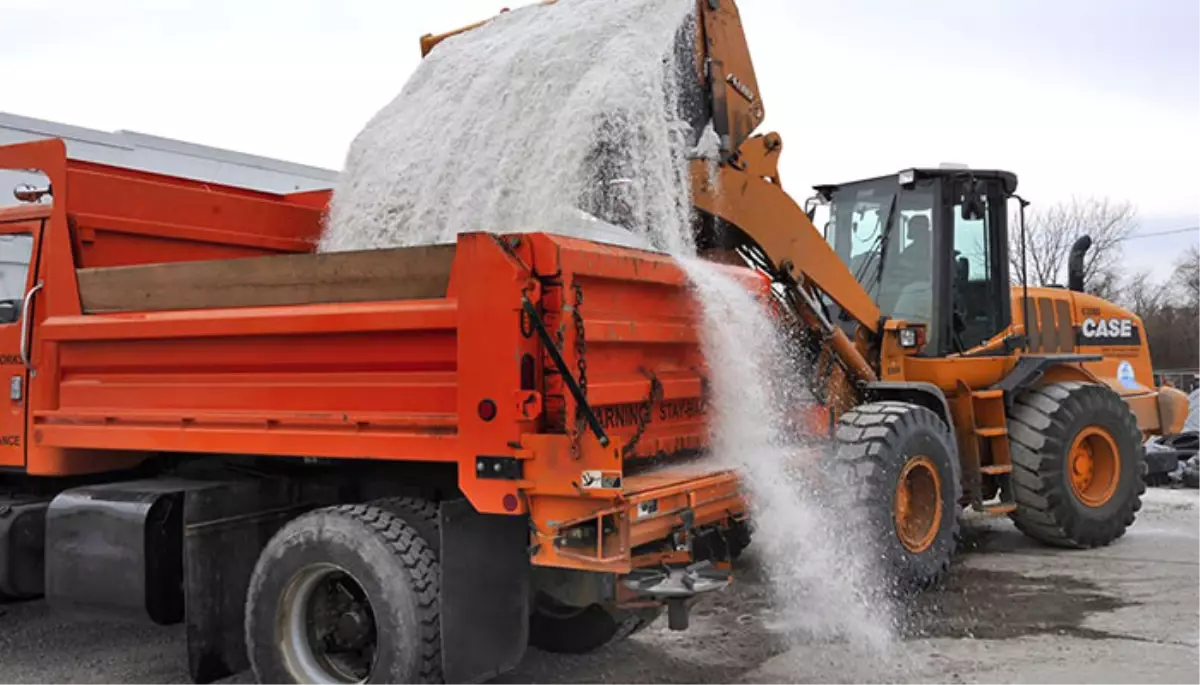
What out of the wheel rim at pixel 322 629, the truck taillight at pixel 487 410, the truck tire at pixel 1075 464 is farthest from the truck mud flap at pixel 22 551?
the truck tire at pixel 1075 464

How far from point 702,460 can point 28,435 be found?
329cm

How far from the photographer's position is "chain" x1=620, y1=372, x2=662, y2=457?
430 centimetres

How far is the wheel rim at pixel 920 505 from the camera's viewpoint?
6.04m

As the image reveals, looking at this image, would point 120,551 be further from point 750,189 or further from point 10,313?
point 750,189

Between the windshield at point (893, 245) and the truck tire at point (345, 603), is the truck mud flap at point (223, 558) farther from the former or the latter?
the windshield at point (893, 245)

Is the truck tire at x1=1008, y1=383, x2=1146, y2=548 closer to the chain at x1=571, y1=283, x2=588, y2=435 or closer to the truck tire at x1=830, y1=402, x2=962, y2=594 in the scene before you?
the truck tire at x1=830, y1=402, x2=962, y2=594

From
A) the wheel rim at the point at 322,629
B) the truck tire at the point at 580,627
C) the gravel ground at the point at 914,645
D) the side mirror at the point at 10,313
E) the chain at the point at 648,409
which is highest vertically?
A: the side mirror at the point at 10,313

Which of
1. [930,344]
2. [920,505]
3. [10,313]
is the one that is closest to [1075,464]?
[930,344]

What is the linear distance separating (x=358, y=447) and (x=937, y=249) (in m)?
4.95

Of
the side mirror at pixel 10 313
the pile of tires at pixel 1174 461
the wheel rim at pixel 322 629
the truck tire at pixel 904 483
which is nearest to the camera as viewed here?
the wheel rim at pixel 322 629

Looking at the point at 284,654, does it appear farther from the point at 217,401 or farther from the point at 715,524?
the point at 715,524

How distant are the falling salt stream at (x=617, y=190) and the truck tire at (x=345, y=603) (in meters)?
1.56

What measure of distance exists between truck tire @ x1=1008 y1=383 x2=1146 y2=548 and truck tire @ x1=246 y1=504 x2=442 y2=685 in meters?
5.20

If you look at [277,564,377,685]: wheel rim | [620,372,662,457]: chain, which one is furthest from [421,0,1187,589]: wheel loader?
[277,564,377,685]: wheel rim
